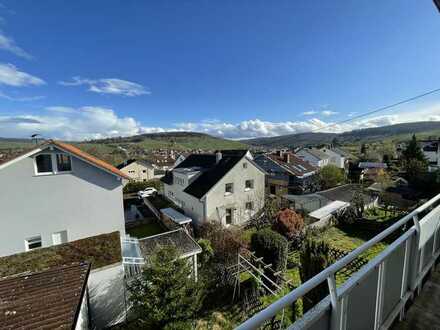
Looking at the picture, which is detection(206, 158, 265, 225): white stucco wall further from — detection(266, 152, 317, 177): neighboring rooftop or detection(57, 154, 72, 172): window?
detection(266, 152, 317, 177): neighboring rooftop

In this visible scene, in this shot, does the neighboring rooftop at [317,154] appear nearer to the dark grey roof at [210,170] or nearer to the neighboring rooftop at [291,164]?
the neighboring rooftop at [291,164]

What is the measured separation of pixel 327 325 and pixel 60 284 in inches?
324

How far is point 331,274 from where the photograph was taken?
1.67m

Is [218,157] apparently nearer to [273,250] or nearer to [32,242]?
[273,250]

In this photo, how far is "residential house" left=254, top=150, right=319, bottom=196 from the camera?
31.1 meters

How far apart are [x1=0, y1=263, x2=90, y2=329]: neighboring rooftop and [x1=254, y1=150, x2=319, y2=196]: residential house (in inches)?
983

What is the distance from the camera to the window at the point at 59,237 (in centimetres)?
1178

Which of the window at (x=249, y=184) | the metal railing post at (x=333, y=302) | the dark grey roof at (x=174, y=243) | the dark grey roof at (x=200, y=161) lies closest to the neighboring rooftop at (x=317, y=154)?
the dark grey roof at (x=200, y=161)

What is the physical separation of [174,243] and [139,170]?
4143 centimetres

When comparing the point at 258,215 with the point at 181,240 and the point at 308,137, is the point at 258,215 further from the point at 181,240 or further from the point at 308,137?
the point at 308,137

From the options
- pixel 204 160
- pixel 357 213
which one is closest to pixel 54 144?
pixel 204 160

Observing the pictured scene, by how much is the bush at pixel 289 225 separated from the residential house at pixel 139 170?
127ft

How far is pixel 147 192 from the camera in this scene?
3597 centimetres

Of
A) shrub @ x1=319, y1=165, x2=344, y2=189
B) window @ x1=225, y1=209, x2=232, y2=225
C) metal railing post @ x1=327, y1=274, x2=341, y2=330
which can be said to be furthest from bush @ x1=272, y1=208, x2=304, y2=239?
shrub @ x1=319, y1=165, x2=344, y2=189
